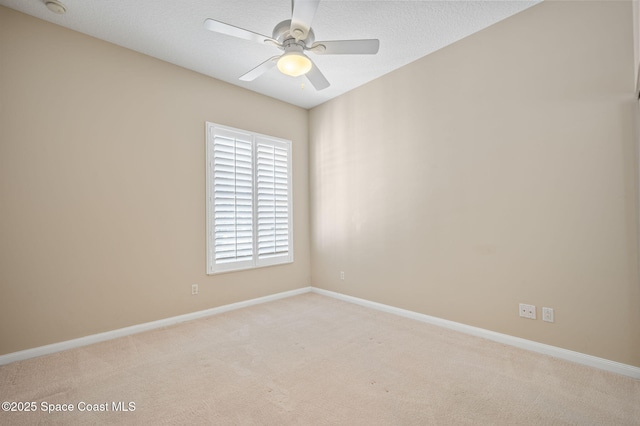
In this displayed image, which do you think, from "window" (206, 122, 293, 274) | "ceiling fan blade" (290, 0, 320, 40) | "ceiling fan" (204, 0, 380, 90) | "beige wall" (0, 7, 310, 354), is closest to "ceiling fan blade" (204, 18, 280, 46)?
"ceiling fan" (204, 0, 380, 90)

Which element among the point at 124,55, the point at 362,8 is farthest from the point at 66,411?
the point at 362,8

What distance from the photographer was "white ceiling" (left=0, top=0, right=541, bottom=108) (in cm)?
251

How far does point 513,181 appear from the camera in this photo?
270 centimetres

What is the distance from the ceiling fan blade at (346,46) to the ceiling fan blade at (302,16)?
145 mm

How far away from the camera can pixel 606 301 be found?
7.36 ft

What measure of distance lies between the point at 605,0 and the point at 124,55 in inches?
167

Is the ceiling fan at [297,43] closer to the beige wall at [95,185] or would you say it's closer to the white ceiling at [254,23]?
the white ceiling at [254,23]

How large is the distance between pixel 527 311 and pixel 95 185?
4.16 m

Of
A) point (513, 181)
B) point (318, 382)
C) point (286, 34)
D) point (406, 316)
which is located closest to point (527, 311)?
point (513, 181)

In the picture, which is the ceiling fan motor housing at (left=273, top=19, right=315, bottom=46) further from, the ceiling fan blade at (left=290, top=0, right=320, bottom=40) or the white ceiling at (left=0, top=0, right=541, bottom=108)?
the white ceiling at (left=0, top=0, right=541, bottom=108)

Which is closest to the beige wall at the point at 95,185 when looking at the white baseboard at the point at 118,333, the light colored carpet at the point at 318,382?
the white baseboard at the point at 118,333

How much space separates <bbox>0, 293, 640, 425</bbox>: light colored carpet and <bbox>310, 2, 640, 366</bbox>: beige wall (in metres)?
0.45

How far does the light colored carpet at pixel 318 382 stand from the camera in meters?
1.79

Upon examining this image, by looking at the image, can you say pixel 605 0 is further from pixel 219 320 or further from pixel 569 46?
pixel 219 320
